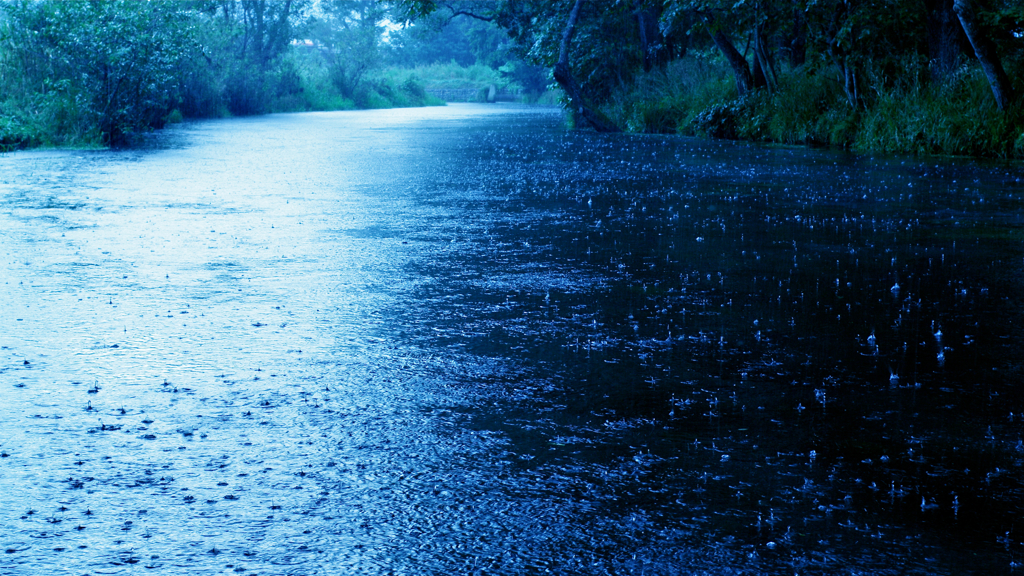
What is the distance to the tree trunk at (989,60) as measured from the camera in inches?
688

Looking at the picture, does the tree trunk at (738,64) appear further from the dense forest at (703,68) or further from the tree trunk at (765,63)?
the tree trunk at (765,63)

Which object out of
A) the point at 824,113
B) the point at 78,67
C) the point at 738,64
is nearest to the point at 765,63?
the point at 738,64

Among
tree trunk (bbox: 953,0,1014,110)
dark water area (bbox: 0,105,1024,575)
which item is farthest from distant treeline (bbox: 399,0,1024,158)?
dark water area (bbox: 0,105,1024,575)

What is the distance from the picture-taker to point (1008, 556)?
3.24 m

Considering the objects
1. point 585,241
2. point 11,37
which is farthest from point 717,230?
point 11,37

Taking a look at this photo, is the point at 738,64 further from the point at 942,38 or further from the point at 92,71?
the point at 92,71

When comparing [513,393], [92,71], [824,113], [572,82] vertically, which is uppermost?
[572,82]

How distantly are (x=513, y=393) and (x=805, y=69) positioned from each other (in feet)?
71.9

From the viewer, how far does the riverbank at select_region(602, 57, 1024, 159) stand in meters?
18.5

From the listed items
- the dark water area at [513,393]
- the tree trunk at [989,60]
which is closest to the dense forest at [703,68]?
the tree trunk at [989,60]

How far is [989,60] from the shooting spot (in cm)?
1773

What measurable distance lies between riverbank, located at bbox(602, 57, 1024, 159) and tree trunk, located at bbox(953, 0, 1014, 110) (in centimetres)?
30

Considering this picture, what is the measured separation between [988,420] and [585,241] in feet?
18.3

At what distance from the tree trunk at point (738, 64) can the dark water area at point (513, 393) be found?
15.7 metres
